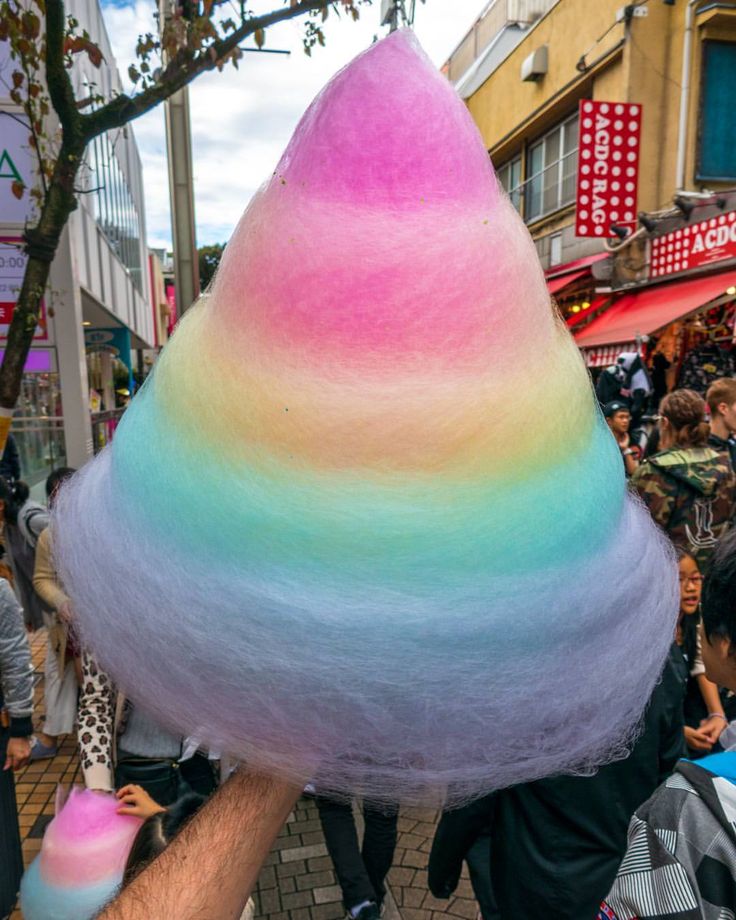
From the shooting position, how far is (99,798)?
5.58ft

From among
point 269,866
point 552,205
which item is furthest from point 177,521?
point 552,205

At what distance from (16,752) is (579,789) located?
2.12 m

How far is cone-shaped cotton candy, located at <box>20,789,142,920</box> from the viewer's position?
5.13 feet

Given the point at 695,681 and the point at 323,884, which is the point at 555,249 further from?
the point at 323,884

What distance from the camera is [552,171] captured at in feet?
40.9

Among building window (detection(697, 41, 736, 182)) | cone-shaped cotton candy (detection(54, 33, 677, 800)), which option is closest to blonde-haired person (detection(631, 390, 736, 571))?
cone-shaped cotton candy (detection(54, 33, 677, 800))

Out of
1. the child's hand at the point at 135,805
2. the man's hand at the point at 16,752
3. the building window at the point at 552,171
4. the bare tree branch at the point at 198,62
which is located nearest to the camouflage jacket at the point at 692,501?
the child's hand at the point at 135,805

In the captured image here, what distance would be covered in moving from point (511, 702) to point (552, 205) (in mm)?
13473

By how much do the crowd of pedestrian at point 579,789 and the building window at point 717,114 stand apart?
747 centimetres

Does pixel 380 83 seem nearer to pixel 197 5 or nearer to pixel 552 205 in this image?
pixel 197 5

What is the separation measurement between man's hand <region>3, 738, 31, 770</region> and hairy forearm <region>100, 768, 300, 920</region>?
2007mm

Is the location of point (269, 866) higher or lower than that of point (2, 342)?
lower

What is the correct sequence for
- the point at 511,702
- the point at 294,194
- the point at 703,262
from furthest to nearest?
1. the point at 703,262
2. the point at 294,194
3. the point at 511,702

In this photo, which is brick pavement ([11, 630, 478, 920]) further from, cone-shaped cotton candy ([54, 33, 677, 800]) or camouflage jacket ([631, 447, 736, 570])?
cone-shaped cotton candy ([54, 33, 677, 800])
